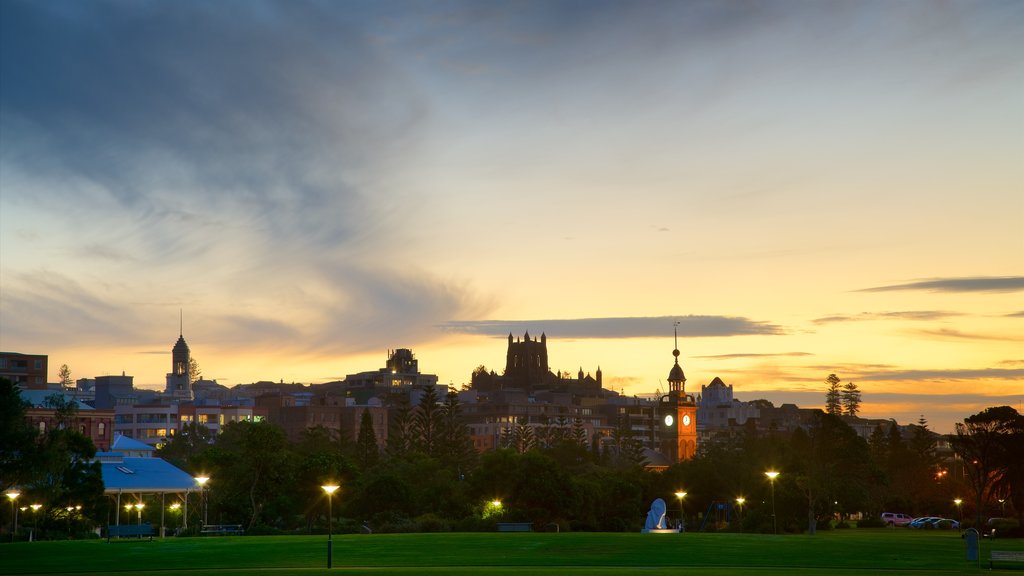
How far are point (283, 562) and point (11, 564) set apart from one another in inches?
451

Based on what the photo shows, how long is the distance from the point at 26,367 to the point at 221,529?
10401 centimetres

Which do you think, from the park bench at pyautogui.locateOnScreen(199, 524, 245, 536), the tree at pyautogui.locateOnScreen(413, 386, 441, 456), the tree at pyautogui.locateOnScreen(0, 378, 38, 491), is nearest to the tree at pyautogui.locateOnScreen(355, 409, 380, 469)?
the tree at pyautogui.locateOnScreen(413, 386, 441, 456)

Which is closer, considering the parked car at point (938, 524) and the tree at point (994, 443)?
the tree at point (994, 443)

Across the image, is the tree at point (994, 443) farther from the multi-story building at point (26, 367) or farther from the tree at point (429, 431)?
the multi-story building at point (26, 367)

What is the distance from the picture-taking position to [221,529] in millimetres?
81562

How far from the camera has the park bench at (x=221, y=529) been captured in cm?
7956

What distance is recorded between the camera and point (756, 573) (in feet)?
135

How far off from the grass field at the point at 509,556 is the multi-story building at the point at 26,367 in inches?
4657

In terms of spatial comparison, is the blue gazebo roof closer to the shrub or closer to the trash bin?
the shrub

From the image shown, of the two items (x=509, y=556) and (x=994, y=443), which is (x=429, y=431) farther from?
(x=509, y=556)

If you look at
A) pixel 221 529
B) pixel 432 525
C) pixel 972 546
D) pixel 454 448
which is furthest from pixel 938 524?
pixel 454 448

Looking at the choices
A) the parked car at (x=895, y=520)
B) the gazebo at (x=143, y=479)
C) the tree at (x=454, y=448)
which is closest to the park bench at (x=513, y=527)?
the gazebo at (x=143, y=479)

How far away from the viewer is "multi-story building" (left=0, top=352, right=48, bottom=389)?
167750 mm

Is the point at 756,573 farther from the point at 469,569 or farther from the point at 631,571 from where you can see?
the point at 469,569
